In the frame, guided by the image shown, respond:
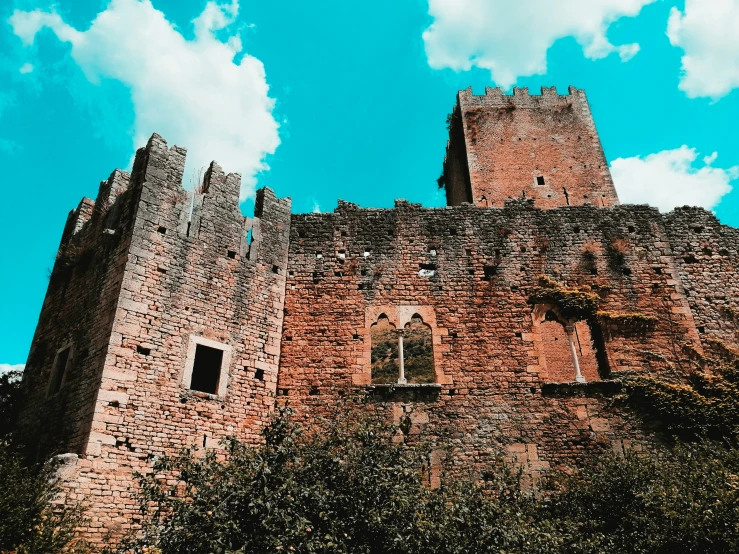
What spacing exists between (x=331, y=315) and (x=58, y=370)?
564cm

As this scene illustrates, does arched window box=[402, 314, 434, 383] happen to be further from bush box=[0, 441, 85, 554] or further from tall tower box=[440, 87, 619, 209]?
bush box=[0, 441, 85, 554]

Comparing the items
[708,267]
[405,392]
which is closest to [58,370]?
[405,392]

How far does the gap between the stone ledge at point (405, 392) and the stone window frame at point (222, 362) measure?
109 inches

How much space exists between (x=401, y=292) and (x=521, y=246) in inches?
123

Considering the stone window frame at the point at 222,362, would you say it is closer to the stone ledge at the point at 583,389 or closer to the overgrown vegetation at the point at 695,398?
the stone ledge at the point at 583,389

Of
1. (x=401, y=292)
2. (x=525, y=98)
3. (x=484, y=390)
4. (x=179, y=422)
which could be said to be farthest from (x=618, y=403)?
(x=525, y=98)

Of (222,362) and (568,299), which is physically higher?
(568,299)

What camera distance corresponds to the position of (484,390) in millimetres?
11992

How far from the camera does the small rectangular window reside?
11.6 meters

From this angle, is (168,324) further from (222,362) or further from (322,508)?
(322,508)

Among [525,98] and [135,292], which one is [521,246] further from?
[525,98]

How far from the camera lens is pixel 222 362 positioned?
1144 centimetres

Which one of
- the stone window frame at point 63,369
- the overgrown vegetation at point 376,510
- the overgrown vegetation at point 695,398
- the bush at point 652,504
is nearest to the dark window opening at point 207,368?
the stone window frame at point 63,369

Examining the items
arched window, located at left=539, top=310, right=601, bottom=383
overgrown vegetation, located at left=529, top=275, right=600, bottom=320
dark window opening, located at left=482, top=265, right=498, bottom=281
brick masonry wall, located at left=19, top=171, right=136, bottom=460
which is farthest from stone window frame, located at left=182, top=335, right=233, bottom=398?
arched window, located at left=539, top=310, right=601, bottom=383
